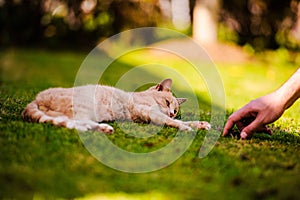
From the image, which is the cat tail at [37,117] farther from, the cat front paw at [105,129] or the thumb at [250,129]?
the thumb at [250,129]

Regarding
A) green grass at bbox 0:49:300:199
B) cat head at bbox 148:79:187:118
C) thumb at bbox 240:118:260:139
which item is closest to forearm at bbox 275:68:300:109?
thumb at bbox 240:118:260:139

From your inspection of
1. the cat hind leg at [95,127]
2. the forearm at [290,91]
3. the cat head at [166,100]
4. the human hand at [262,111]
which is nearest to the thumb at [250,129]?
the human hand at [262,111]

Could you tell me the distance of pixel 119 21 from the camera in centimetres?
1453

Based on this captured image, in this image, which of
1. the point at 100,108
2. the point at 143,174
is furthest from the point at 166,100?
the point at 143,174

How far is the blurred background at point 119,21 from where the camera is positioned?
13.9 m

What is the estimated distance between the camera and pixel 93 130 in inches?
151

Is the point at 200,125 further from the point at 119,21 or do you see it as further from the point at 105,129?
the point at 119,21

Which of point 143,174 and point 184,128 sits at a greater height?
point 143,174

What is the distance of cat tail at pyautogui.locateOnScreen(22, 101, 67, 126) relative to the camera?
3.91 meters

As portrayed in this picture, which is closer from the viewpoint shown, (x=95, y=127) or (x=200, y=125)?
(x=95, y=127)

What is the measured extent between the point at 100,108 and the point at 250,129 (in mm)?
1395

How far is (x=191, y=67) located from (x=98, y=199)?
872cm

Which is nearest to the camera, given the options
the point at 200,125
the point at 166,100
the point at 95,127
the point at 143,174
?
the point at 143,174

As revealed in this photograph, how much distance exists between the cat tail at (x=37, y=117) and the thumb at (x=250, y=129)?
1.52 meters
